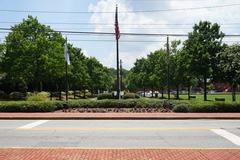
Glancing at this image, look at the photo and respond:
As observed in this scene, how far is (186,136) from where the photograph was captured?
1552 cm

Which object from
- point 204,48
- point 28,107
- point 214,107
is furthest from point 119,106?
point 204,48

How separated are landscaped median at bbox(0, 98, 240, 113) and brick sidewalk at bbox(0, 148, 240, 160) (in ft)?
54.3

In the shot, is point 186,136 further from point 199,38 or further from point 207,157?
point 199,38

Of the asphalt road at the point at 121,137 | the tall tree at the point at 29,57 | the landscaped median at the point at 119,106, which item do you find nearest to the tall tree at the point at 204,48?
the tall tree at the point at 29,57

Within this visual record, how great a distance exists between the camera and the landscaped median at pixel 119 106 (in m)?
28.0

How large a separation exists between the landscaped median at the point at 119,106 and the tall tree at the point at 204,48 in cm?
2237

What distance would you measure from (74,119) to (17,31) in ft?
111

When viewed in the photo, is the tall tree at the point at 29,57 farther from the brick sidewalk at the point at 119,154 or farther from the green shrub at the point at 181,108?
the brick sidewalk at the point at 119,154

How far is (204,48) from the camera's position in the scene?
51.7 m

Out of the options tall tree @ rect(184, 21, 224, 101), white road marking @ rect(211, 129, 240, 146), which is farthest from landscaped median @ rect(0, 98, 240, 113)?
tall tree @ rect(184, 21, 224, 101)

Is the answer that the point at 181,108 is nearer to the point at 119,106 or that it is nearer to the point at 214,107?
the point at 214,107

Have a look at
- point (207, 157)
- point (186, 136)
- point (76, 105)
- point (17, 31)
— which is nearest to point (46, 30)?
point (17, 31)

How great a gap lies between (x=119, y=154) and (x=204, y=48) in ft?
139

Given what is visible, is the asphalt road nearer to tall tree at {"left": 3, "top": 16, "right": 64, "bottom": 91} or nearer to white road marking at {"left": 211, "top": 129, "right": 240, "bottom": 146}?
white road marking at {"left": 211, "top": 129, "right": 240, "bottom": 146}
